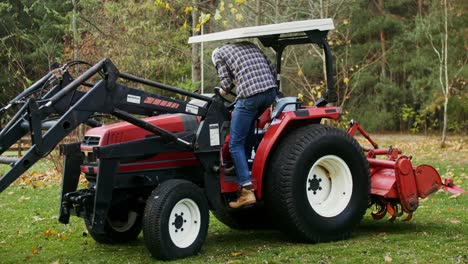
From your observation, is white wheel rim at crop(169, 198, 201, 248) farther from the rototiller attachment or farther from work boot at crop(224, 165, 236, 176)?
the rototiller attachment

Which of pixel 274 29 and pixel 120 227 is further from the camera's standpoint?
pixel 120 227

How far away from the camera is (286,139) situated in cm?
764

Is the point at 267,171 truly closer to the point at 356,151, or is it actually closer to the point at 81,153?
the point at 356,151

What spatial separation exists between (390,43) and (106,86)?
93.0 feet

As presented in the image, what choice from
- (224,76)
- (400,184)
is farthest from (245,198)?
(400,184)

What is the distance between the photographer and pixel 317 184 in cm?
789

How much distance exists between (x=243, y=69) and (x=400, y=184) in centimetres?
214

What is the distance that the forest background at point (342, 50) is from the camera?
858 inches

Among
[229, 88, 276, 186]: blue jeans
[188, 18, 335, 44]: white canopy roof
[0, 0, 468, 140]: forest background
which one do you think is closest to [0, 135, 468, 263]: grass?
[229, 88, 276, 186]: blue jeans

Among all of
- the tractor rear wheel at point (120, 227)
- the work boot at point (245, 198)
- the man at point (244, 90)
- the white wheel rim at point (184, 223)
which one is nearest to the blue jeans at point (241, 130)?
the man at point (244, 90)

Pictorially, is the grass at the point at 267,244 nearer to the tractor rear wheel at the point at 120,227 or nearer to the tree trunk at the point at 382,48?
the tractor rear wheel at the point at 120,227

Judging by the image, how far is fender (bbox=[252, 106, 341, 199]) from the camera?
7473 mm

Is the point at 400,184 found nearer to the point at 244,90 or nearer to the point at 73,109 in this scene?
the point at 244,90

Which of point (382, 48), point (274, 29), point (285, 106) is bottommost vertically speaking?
point (285, 106)
